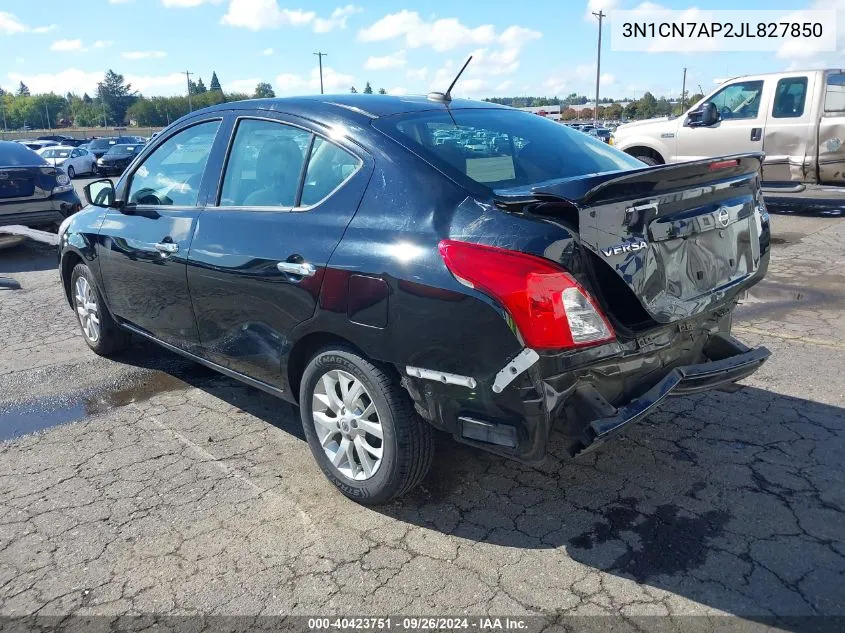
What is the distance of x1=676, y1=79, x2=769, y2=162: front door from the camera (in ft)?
35.9

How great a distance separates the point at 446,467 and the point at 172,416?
1768 mm

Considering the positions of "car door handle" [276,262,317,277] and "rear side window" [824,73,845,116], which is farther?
"rear side window" [824,73,845,116]

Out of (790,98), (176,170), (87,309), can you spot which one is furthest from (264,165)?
(790,98)

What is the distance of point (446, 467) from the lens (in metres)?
3.46

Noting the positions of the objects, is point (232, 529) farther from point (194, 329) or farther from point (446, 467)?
point (194, 329)

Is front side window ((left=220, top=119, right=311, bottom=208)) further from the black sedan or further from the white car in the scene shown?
the white car

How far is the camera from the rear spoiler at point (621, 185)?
250 centimetres

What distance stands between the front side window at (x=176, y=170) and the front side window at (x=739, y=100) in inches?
371

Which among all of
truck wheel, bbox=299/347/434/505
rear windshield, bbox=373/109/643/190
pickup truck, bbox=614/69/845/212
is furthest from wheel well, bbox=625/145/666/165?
truck wheel, bbox=299/347/434/505

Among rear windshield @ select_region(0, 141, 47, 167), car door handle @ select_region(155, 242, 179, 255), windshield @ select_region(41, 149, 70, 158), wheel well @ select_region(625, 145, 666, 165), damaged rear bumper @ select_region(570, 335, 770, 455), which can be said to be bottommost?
damaged rear bumper @ select_region(570, 335, 770, 455)

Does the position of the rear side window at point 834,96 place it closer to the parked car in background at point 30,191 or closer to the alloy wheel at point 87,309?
the alloy wheel at point 87,309

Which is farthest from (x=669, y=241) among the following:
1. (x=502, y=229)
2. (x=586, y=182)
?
(x=502, y=229)

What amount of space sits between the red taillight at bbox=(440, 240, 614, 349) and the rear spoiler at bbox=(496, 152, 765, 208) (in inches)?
9.2

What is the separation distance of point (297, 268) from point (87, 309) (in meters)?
2.92
